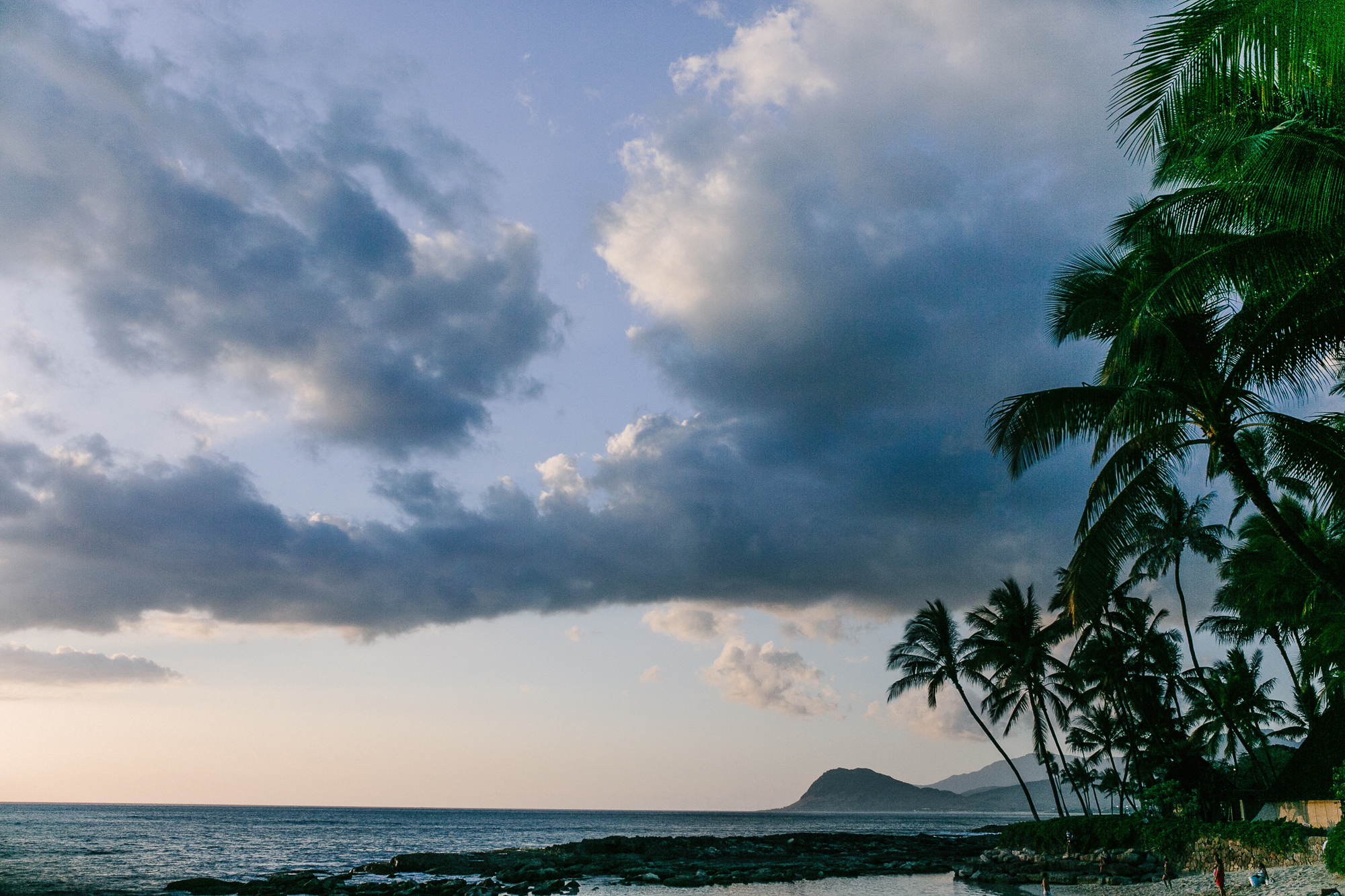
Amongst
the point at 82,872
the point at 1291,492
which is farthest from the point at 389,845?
the point at 1291,492

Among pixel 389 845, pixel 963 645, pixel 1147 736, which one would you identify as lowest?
pixel 389 845

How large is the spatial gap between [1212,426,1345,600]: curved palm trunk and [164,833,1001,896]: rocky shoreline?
23106 mm

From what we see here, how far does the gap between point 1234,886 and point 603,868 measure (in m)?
23.8

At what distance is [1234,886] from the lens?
18891mm

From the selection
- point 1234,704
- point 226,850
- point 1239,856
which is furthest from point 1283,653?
point 226,850

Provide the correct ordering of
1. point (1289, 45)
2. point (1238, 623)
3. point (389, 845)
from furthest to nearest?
point (389, 845) → point (1238, 623) → point (1289, 45)

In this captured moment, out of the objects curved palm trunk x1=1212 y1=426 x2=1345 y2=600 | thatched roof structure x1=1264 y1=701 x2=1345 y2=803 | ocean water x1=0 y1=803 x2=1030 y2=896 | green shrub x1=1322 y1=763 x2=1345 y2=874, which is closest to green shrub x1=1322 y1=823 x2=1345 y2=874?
green shrub x1=1322 y1=763 x2=1345 y2=874

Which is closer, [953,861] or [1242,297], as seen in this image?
[1242,297]

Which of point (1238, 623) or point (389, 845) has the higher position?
point (1238, 623)

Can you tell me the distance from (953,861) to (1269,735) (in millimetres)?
16426

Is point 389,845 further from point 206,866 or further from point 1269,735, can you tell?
point 1269,735

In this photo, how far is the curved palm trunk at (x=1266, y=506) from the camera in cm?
1038

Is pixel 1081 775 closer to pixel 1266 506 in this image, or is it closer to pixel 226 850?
pixel 1266 506

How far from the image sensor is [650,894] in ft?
88.9
